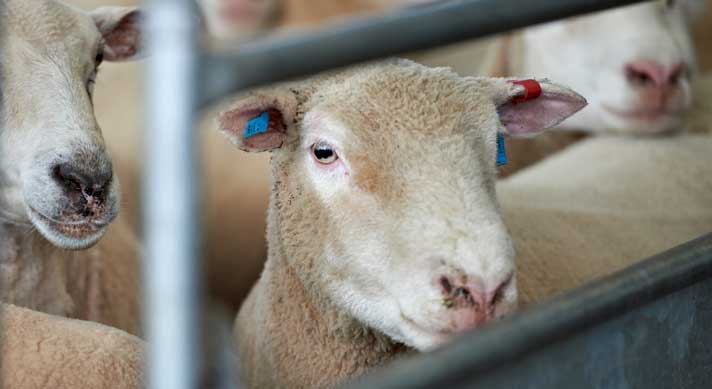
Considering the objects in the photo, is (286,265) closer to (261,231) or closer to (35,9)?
(35,9)

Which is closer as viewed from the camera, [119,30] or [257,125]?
[257,125]

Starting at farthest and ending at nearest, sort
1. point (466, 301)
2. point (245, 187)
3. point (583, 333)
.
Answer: point (245, 187)
point (466, 301)
point (583, 333)

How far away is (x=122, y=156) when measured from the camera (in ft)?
14.6

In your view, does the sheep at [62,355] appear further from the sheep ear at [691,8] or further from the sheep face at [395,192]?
the sheep ear at [691,8]

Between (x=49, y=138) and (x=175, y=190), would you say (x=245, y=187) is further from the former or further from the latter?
(x=175, y=190)

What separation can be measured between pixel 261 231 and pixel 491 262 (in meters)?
2.78

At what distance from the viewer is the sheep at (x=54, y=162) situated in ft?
7.23

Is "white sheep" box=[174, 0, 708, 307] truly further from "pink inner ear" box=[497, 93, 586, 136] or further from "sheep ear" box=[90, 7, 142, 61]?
"pink inner ear" box=[497, 93, 586, 136]

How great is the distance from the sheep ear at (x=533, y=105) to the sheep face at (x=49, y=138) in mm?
927

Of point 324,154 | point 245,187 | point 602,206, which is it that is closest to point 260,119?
point 324,154

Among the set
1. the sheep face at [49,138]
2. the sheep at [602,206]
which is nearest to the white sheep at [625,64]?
the sheep at [602,206]

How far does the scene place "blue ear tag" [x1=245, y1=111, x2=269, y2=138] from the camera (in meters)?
2.04

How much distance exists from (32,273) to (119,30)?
0.77 metres

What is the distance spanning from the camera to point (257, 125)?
2.04 meters
